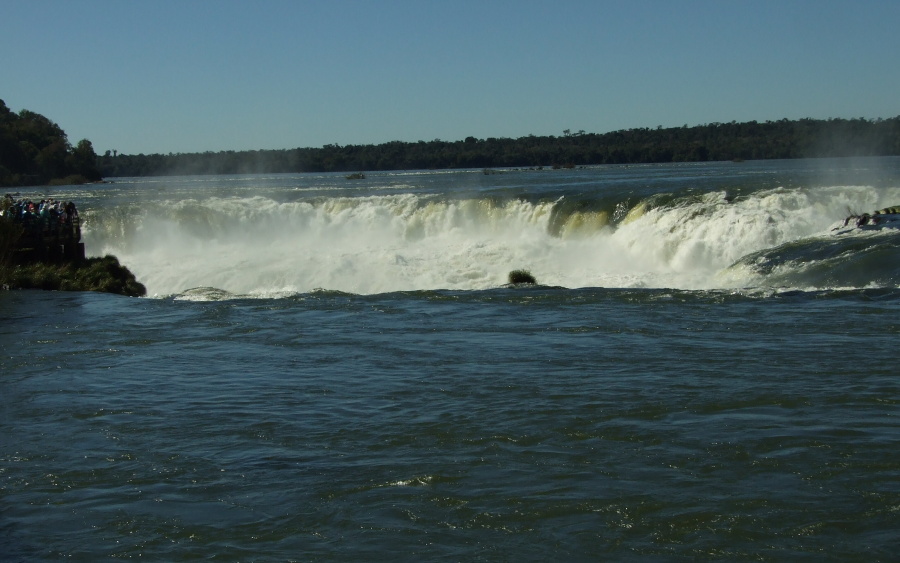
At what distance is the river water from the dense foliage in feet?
Result: 326

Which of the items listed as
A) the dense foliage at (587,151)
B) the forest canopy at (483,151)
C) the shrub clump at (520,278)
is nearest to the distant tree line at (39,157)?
the forest canopy at (483,151)

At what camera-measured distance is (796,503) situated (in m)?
7.98

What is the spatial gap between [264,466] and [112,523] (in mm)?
1650

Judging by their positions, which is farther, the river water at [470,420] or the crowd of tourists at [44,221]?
the crowd of tourists at [44,221]

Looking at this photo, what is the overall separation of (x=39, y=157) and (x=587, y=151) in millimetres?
71786

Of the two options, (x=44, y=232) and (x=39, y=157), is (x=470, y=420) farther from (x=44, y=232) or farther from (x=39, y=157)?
(x=39, y=157)

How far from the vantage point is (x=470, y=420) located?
34.9 ft

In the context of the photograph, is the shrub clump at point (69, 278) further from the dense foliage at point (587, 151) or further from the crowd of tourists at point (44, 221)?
the dense foliage at point (587, 151)

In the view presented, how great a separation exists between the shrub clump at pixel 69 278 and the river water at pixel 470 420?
1368mm

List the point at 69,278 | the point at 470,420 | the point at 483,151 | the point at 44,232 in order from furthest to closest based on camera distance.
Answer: the point at 483,151
the point at 44,232
the point at 69,278
the point at 470,420

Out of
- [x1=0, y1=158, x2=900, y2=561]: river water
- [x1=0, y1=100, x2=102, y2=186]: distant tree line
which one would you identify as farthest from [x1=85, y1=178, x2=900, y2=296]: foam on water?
[x1=0, y1=100, x2=102, y2=186]: distant tree line

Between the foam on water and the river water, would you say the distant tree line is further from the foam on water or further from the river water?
the river water

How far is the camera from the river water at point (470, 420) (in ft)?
24.9

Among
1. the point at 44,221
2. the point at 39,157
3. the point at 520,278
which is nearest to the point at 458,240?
the point at 520,278
